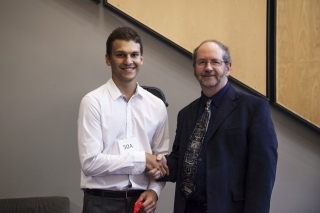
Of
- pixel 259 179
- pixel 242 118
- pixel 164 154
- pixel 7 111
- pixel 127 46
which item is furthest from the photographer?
pixel 7 111

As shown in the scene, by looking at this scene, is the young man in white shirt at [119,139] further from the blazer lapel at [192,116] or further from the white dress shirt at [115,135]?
the blazer lapel at [192,116]

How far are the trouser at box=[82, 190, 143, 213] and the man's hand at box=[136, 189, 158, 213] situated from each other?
70 millimetres

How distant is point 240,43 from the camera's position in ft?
9.64

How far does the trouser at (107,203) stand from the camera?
5.93 feet

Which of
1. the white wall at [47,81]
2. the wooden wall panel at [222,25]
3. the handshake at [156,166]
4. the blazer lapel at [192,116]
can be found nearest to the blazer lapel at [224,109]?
the blazer lapel at [192,116]

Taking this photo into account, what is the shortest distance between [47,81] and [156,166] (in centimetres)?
155

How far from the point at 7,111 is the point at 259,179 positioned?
227 cm

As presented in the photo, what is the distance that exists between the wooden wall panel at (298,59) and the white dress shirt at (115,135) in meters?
1.46

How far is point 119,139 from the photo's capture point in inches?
73.6

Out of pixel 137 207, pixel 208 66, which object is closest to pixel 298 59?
pixel 208 66

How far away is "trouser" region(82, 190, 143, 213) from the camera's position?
181 centimetres

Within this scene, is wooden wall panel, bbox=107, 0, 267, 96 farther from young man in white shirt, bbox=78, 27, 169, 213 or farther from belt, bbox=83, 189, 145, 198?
belt, bbox=83, 189, 145, 198

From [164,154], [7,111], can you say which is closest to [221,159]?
[164,154]

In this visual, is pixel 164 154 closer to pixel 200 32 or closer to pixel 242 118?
pixel 242 118
